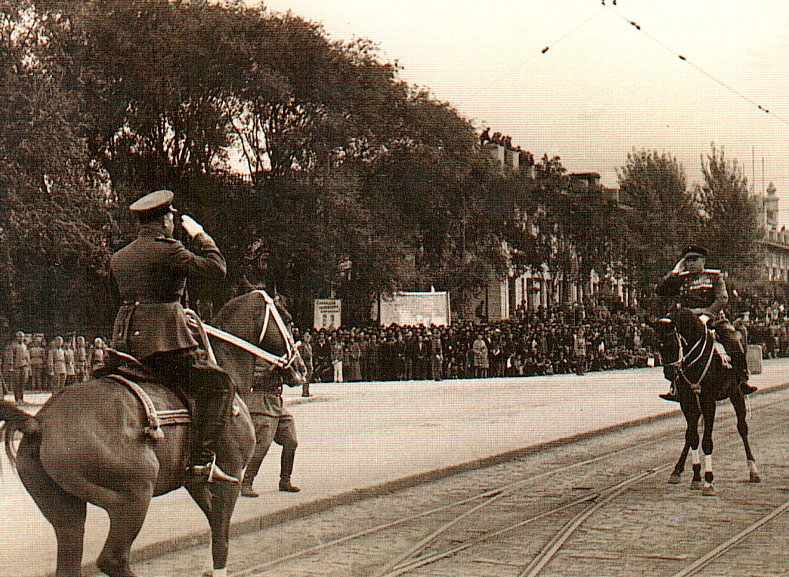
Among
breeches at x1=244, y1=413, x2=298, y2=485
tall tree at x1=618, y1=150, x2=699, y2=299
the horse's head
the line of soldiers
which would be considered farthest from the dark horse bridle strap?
tall tree at x1=618, y1=150, x2=699, y2=299

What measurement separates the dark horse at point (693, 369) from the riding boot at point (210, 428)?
5.55 meters

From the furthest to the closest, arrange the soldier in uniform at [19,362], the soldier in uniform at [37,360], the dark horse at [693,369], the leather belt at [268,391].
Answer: the soldier in uniform at [37,360], the soldier in uniform at [19,362], the dark horse at [693,369], the leather belt at [268,391]

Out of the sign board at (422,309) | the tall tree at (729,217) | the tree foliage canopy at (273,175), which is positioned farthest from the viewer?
the tall tree at (729,217)

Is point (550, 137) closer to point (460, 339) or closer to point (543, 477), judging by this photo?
point (460, 339)

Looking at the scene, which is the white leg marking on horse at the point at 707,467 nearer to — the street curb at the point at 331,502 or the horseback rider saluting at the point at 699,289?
the horseback rider saluting at the point at 699,289

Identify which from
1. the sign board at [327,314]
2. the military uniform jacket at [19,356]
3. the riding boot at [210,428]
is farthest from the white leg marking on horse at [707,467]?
the sign board at [327,314]

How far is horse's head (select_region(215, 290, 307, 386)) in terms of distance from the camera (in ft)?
21.9

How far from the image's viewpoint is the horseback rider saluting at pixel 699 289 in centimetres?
999

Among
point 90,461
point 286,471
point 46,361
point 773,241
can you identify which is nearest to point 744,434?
point 286,471

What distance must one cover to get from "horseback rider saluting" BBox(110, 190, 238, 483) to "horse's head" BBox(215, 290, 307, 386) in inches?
35.6

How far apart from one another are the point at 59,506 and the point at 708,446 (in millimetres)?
6716

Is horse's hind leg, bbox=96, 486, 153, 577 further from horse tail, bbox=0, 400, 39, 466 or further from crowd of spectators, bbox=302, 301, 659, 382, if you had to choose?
crowd of spectators, bbox=302, 301, 659, 382

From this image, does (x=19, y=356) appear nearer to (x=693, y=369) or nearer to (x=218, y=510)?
(x=693, y=369)

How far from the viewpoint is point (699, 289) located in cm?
1016
